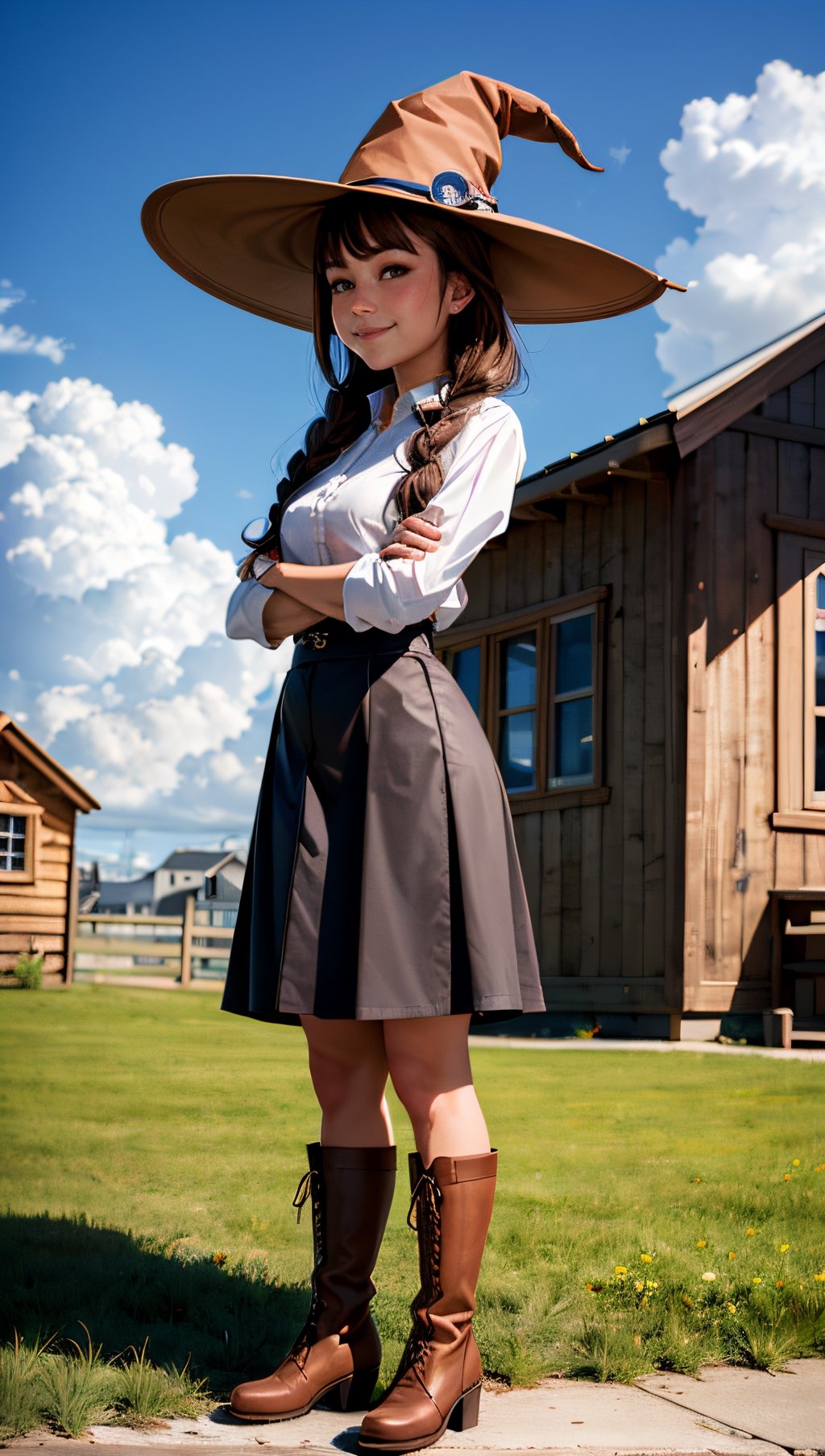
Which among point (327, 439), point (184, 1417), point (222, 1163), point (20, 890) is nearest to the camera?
point (184, 1417)

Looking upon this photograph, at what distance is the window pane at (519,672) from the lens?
1019cm

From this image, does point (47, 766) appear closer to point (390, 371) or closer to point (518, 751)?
point (518, 751)

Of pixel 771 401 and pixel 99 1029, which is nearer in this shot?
pixel 99 1029

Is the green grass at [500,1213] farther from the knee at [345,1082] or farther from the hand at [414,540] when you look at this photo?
the hand at [414,540]

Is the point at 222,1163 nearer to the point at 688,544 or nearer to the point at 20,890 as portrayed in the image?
the point at 688,544

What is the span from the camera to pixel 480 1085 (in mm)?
5664

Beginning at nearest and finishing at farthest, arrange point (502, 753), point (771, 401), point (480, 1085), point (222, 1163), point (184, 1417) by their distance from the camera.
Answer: point (184, 1417) → point (222, 1163) → point (480, 1085) → point (771, 401) → point (502, 753)

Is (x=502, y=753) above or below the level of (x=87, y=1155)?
above

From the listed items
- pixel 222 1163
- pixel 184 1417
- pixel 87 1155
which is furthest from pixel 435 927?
pixel 87 1155

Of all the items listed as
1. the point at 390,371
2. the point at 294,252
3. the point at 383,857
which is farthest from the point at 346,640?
the point at 294,252

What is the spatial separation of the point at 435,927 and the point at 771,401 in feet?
23.9

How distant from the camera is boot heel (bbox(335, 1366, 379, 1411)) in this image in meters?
2.18

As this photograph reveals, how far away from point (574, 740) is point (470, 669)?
1.75 metres

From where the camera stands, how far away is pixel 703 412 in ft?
26.3
